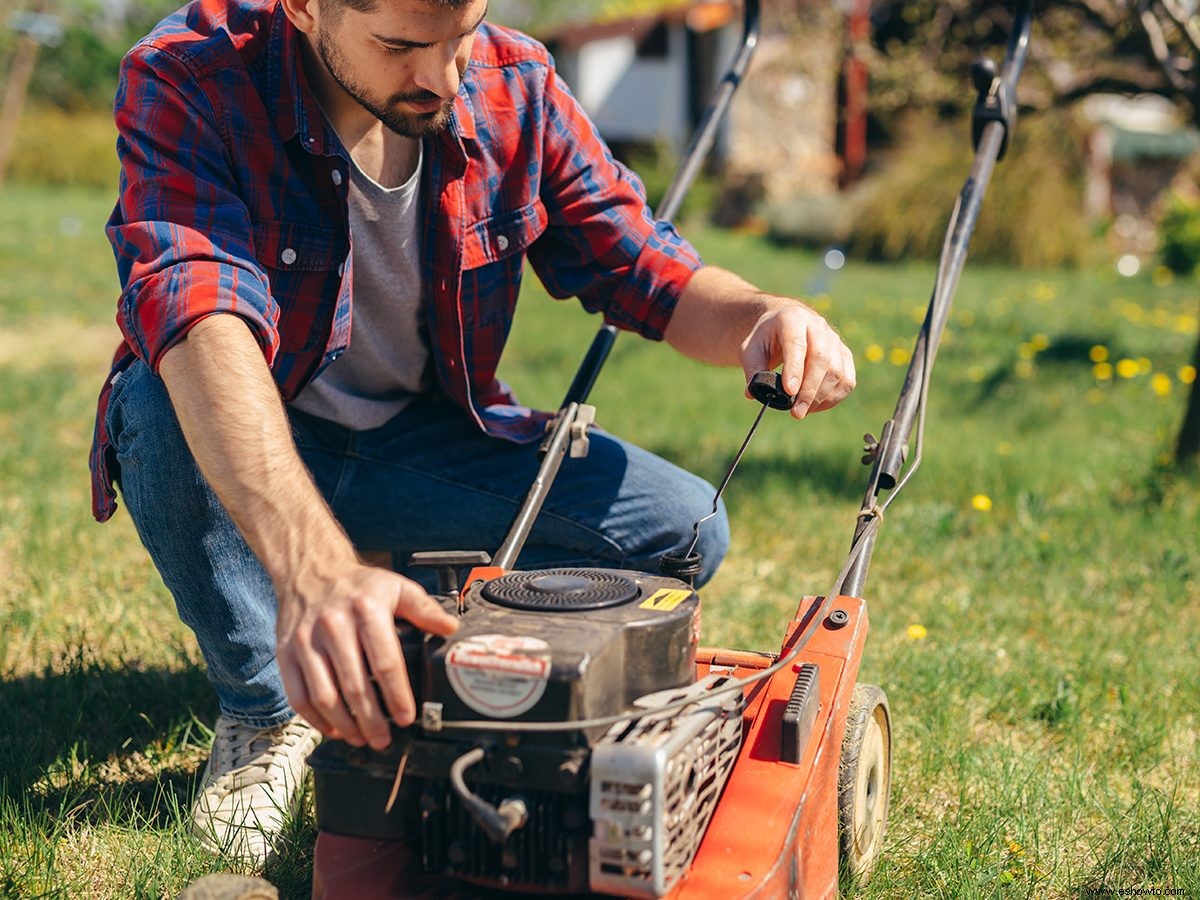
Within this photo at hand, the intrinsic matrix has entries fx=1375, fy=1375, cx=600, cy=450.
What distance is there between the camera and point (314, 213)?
7.29 feet

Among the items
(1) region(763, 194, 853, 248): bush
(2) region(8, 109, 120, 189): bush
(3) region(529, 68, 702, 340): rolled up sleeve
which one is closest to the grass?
(3) region(529, 68, 702, 340): rolled up sleeve

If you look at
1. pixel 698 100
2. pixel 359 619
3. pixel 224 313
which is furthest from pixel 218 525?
pixel 698 100

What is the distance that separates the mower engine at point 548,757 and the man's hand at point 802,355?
51 cm

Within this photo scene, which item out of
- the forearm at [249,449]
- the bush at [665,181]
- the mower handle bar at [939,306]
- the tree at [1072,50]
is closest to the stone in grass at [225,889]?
the forearm at [249,449]

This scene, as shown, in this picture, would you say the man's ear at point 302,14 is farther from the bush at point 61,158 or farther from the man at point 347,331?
the bush at point 61,158

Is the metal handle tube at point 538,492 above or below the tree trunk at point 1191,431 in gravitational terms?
above

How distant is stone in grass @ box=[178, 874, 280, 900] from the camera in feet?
4.90

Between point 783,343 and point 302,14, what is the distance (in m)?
0.87

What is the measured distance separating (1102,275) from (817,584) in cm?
777

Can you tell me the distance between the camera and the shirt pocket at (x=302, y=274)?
86.6 inches

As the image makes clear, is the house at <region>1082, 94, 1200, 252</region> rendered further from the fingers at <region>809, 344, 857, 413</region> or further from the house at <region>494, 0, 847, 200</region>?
the fingers at <region>809, 344, 857, 413</region>

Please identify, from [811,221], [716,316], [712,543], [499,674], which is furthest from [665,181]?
[499,674]

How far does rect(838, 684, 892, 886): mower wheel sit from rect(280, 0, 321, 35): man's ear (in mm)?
1279

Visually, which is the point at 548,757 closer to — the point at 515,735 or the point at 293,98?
the point at 515,735
